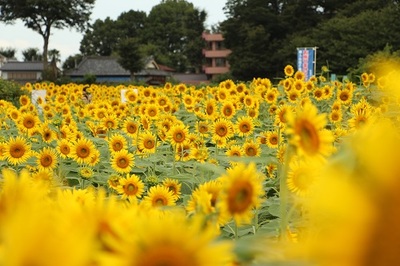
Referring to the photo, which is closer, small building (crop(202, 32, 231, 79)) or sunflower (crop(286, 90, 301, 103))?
sunflower (crop(286, 90, 301, 103))

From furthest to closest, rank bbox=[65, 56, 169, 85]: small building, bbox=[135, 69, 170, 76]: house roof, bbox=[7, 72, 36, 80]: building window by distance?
bbox=[7, 72, 36, 80]: building window, bbox=[65, 56, 169, 85]: small building, bbox=[135, 69, 170, 76]: house roof

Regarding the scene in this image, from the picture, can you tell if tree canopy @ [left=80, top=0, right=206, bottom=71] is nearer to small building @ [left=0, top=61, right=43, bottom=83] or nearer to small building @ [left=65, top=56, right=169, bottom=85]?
small building @ [left=0, top=61, right=43, bottom=83]

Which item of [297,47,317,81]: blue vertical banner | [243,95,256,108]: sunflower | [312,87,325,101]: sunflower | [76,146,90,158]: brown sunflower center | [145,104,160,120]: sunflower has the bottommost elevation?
[76,146,90,158]: brown sunflower center

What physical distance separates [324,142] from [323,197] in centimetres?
58

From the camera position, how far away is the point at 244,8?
127ft

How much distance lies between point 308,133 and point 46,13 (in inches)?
1675

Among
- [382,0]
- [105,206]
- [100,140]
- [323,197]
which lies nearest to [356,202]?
[323,197]

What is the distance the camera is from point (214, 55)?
58781 mm

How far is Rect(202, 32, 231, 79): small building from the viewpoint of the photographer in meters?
58.6

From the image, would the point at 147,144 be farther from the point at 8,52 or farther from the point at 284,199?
the point at 8,52

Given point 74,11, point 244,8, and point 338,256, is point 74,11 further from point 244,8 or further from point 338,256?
point 338,256

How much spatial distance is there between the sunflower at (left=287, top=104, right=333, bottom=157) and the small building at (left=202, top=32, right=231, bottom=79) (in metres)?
57.6

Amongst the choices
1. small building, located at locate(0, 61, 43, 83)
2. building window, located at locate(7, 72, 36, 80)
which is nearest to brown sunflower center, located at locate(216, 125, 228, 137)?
small building, located at locate(0, 61, 43, 83)

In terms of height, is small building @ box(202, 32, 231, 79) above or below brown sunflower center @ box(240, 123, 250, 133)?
above
